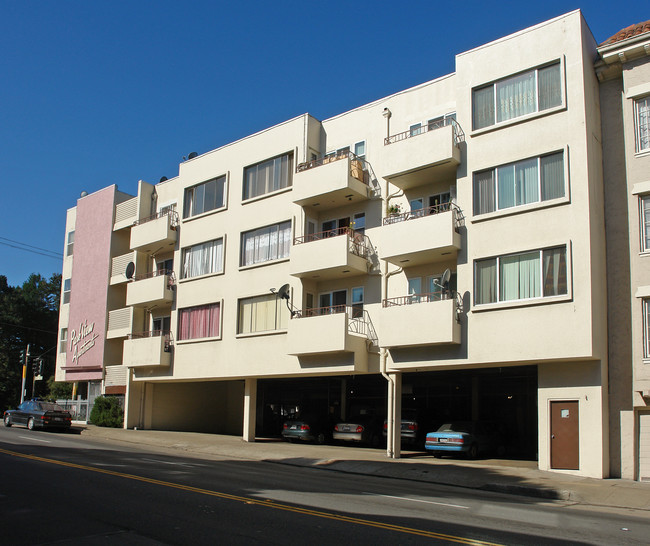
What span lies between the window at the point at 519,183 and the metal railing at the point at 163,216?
17106mm

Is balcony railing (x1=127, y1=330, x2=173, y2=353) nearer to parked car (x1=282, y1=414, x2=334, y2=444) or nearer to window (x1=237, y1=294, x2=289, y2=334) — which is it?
window (x1=237, y1=294, x2=289, y2=334)

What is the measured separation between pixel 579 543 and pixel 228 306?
21.5 metres

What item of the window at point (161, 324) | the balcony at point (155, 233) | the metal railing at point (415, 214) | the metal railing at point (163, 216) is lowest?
the window at point (161, 324)

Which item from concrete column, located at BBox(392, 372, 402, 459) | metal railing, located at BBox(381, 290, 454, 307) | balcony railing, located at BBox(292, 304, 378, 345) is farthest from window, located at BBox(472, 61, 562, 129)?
concrete column, located at BBox(392, 372, 402, 459)

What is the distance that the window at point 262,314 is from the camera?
26.5 meters

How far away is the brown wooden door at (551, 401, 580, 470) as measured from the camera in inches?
723

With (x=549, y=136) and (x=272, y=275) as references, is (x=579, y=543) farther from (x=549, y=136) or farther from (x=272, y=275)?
(x=272, y=275)

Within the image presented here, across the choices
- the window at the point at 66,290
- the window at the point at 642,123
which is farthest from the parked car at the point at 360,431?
the window at the point at 66,290

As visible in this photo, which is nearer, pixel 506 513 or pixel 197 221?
pixel 506 513

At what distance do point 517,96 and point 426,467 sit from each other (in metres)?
12.2

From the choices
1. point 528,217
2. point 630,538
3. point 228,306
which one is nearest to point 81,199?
point 228,306

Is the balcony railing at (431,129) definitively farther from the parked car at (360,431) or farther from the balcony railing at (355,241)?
the parked car at (360,431)

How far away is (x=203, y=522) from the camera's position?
9.56m

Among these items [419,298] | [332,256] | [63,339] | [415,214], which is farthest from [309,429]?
[63,339]
